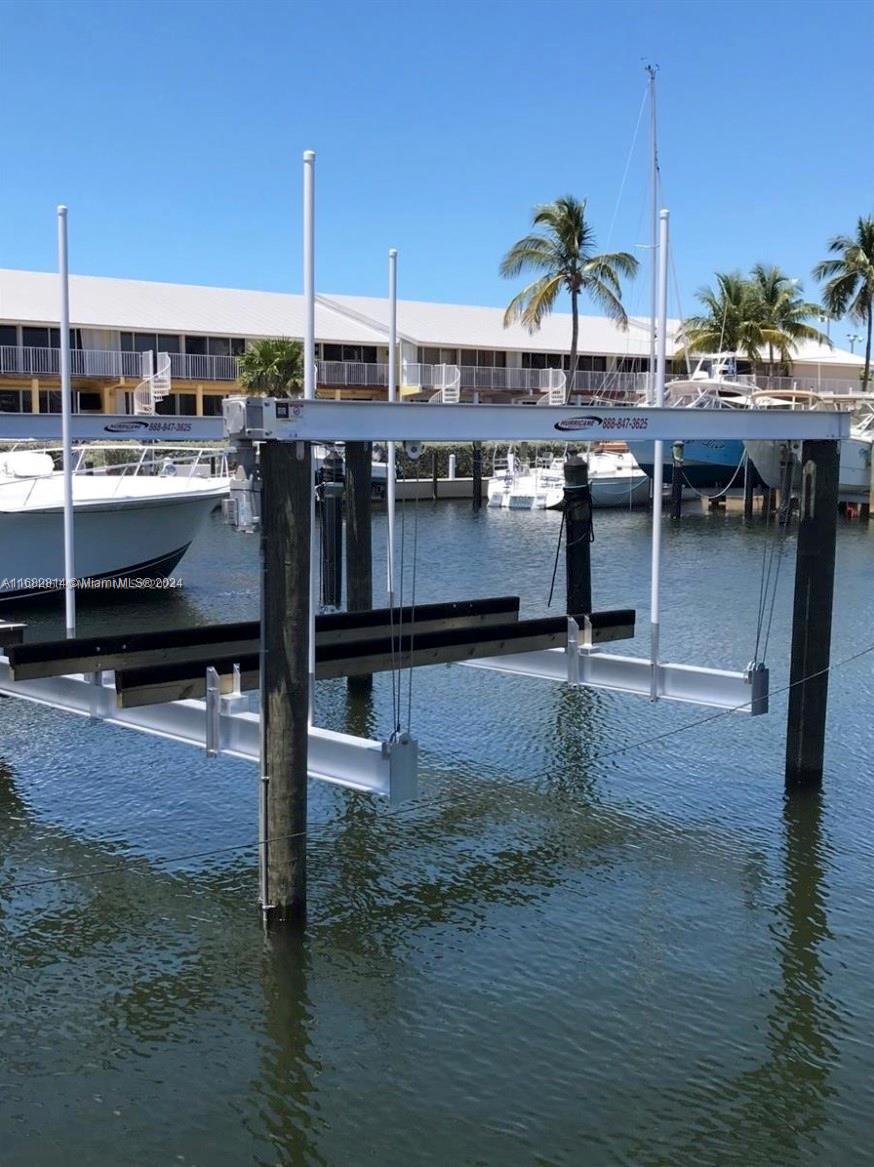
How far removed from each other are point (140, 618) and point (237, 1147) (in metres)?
Result: 16.9

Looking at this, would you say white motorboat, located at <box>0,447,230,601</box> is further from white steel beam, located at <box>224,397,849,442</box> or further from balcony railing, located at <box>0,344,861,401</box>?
balcony railing, located at <box>0,344,861,401</box>

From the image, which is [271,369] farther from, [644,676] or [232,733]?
[232,733]

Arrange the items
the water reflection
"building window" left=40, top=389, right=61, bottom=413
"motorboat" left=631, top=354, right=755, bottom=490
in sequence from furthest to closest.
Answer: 1. "building window" left=40, top=389, right=61, bottom=413
2. "motorboat" left=631, top=354, right=755, bottom=490
3. the water reflection

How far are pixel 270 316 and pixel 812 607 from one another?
51405mm

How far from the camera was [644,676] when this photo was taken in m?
12.0

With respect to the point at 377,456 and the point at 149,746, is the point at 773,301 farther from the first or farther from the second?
the point at 149,746

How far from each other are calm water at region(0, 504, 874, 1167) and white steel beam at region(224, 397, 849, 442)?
328cm

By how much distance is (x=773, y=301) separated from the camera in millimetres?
66375

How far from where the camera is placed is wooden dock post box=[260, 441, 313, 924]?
311 inches

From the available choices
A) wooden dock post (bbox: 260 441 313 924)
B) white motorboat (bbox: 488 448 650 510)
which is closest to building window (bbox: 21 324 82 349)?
white motorboat (bbox: 488 448 650 510)

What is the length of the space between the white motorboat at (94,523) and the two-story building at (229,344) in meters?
21.9

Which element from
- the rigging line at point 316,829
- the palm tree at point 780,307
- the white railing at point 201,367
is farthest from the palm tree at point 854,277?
the rigging line at point 316,829

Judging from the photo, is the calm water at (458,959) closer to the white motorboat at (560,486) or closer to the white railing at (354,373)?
the white motorboat at (560,486)

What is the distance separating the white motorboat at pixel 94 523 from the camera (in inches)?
893
